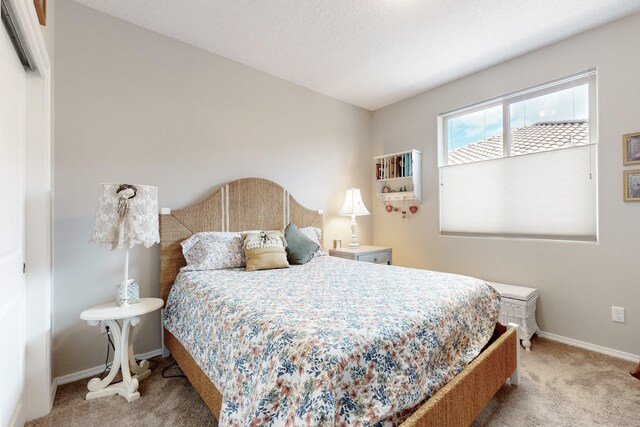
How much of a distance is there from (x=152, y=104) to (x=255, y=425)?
97.6 inches

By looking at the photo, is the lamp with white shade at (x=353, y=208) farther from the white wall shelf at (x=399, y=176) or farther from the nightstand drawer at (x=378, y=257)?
the white wall shelf at (x=399, y=176)

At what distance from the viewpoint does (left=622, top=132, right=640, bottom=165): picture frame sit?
223 centimetres

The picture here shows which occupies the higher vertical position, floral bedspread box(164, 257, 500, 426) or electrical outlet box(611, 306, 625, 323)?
floral bedspread box(164, 257, 500, 426)

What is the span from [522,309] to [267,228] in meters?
2.40

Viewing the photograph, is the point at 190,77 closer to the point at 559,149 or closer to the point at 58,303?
the point at 58,303

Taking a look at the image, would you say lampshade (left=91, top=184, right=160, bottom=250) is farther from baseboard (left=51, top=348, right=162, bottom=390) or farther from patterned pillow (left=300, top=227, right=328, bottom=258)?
patterned pillow (left=300, top=227, right=328, bottom=258)

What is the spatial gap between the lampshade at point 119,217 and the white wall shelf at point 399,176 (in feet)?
9.39

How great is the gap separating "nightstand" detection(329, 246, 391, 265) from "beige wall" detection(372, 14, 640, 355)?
0.64 m

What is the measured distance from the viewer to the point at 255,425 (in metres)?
0.96

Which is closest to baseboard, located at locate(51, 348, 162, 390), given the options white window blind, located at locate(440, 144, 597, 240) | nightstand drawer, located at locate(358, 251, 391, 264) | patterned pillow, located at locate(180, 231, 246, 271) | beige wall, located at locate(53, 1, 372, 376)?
beige wall, located at locate(53, 1, 372, 376)

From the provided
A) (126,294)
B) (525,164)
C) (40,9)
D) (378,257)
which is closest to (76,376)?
(126,294)

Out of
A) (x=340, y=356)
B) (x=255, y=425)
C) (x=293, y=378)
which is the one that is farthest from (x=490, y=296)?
(x=255, y=425)

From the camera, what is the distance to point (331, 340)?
3.44 ft

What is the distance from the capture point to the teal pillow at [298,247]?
104 inches
